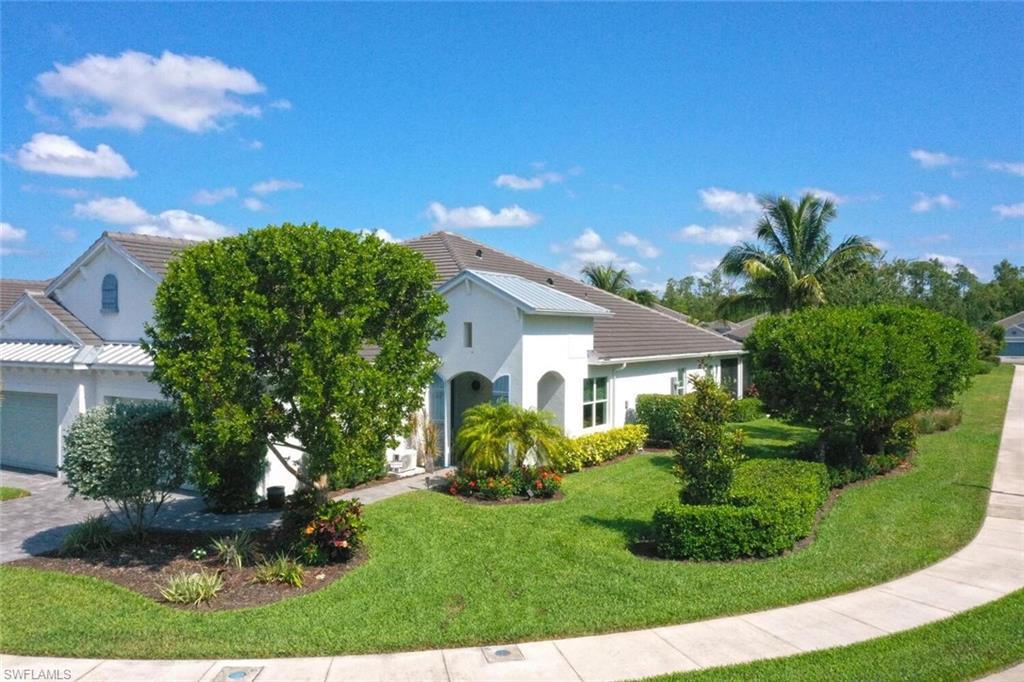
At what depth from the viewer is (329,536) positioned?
11.3 meters

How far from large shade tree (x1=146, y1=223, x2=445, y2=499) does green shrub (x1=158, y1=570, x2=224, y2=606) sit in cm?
184

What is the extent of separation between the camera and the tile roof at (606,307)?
2284 cm

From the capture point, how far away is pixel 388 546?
12.3 m

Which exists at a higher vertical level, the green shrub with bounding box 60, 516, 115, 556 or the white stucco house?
the white stucco house

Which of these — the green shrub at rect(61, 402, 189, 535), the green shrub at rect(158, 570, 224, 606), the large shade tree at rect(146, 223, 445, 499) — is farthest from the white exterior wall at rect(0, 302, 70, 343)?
the green shrub at rect(158, 570, 224, 606)

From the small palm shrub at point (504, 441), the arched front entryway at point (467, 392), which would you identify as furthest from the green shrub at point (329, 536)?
the arched front entryway at point (467, 392)

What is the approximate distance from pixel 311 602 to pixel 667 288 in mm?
87432

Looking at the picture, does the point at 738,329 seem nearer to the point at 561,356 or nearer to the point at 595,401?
the point at 595,401

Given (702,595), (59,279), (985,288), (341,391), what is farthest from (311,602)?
(985,288)

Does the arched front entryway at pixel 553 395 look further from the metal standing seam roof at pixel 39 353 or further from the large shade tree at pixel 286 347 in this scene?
the metal standing seam roof at pixel 39 353

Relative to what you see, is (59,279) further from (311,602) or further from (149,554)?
(311,602)

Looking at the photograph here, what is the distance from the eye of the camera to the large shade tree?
10125 mm

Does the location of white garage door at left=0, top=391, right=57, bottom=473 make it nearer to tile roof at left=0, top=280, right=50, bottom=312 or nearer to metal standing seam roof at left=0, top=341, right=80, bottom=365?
metal standing seam roof at left=0, top=341, right=80, bottom=365

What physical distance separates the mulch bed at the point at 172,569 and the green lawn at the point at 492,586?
27 centimetres
